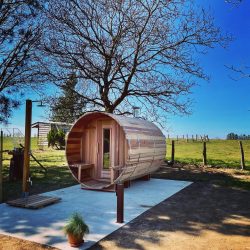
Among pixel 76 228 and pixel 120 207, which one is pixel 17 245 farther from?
pixel 120 207

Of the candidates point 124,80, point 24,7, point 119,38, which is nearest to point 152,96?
point 124,80

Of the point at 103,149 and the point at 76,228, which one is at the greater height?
the point at 103,149

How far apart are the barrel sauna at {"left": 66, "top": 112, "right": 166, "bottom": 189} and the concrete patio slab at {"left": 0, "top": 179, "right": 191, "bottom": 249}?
90 cm

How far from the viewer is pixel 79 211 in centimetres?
888

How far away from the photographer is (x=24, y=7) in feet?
53.5

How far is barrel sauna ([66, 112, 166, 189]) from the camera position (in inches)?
491

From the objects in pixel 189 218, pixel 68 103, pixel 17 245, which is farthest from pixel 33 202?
pixel 68 103

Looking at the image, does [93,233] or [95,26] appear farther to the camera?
[95,26]

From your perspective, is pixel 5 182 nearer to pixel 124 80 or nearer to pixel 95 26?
pixel 124 80

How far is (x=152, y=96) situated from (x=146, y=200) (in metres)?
9.01

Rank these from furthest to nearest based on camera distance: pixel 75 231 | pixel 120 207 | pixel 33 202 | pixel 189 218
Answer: pixel 33 202 → pixel 189 218 → pixel 120 207 → pixel 75 231

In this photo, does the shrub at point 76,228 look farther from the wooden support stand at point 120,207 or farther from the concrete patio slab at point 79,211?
the wooden support stand at point 120,207

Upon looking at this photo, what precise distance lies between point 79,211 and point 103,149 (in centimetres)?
492

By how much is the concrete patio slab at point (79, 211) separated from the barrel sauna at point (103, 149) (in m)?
0.90
